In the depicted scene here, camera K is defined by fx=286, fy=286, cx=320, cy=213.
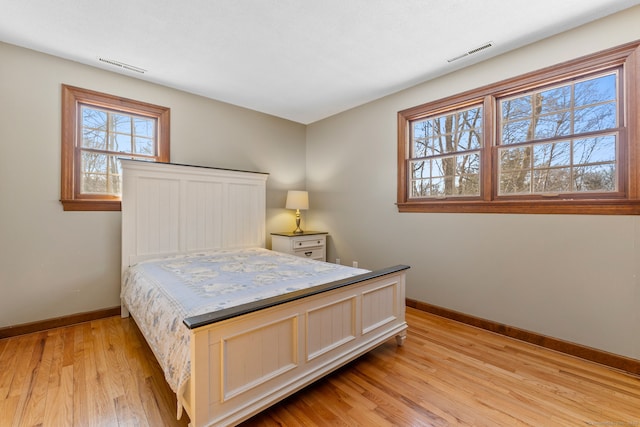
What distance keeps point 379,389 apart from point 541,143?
2.34m

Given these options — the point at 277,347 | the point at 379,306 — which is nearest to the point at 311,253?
the point at 379,306

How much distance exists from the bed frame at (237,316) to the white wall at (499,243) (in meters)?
0.90

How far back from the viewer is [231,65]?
2758 mm

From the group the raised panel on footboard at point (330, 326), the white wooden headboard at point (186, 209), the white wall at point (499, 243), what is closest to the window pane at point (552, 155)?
the white wall at point (499, 243)

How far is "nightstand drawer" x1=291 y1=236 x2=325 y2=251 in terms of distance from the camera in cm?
377

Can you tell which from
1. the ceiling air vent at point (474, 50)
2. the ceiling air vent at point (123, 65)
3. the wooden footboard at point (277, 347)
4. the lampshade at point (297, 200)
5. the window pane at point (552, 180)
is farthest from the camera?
the lampshade at point (297, 200)

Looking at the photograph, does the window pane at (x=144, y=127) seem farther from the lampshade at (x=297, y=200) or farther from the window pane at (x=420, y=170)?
the window pane at (x=420, y=170)

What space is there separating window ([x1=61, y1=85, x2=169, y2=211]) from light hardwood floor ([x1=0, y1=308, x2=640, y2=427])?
1352mm

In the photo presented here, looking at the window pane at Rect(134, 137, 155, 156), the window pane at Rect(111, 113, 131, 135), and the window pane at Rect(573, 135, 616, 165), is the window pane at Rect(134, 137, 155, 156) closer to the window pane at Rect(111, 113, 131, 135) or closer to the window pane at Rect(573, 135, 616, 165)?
the window pane at Rect(111, 113, 131, 135)

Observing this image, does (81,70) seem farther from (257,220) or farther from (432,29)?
(432,29)

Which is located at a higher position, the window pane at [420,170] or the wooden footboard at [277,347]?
the window pane at [420,170]

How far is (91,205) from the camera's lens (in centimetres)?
279

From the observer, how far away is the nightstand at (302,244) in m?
3.77

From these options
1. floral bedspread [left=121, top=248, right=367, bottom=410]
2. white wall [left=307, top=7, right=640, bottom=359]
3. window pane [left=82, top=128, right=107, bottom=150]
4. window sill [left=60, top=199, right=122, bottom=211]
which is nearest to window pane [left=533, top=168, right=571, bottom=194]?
white wall [left=307, top=7, right=640, bottom=359]
